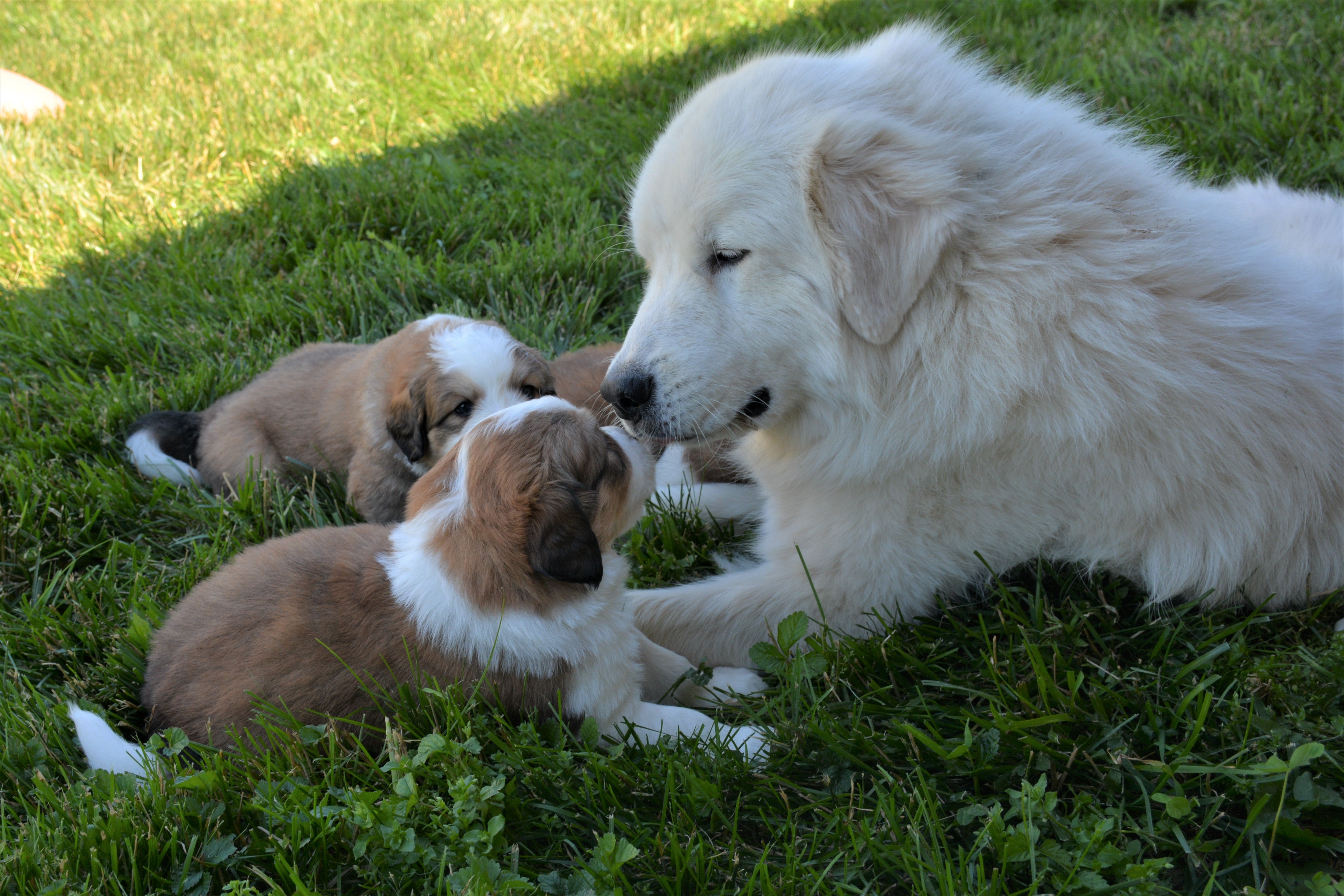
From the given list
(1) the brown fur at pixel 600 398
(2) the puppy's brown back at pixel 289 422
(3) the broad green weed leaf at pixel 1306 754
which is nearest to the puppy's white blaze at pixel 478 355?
(1) the brown fur at pixel 600 398

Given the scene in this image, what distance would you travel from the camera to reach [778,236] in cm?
225

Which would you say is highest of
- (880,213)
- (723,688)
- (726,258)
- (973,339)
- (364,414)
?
(880,213)

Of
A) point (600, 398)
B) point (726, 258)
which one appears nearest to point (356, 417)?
point (600, 398)

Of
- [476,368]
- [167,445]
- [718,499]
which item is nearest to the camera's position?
[476,368]

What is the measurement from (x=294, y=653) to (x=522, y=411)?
792 millimetres

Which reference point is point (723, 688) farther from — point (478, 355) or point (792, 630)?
→ point (478, 355)

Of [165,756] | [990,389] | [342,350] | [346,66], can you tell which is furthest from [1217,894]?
[346,66]

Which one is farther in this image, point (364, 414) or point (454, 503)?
point (364, 414)

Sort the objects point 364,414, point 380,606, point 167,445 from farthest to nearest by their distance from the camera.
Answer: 1. point 167,445
2. point 364,414
3. point 380,606

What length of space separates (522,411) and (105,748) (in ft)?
4.11

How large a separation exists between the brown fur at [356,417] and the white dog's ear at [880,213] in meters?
1.36

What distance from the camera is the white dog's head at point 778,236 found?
2.12m

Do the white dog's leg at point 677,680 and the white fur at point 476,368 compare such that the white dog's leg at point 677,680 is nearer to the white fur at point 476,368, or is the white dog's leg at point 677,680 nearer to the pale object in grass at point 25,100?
the white fur at point 476,368

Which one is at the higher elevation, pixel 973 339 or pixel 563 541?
pixel 973 339
